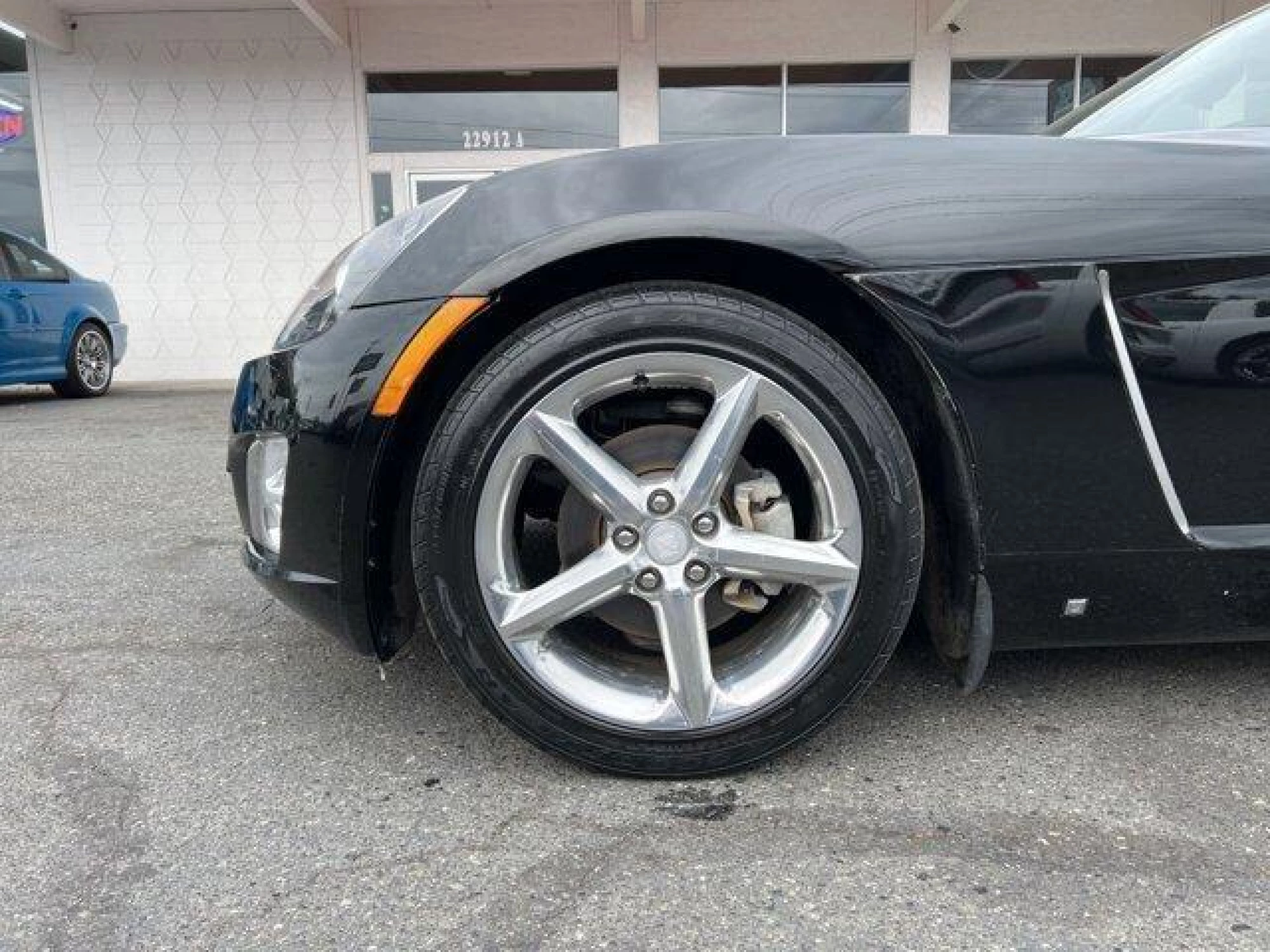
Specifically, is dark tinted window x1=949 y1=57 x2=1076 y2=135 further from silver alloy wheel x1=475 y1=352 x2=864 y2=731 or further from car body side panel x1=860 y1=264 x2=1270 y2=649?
silver alloy wheel x1=475 y1=352 x2=864 y2=731

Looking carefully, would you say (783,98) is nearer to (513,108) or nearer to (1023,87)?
(1023,87)

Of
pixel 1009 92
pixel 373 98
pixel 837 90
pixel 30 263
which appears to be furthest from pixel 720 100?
pixel 30 263

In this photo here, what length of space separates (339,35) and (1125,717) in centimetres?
1064

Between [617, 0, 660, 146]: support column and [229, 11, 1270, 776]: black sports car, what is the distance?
9.04m

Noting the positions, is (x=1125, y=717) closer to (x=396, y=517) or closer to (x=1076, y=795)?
(x=1076, y=795)

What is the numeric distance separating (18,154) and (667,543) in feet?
40.6

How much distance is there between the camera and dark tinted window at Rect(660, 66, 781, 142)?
33.9 feet

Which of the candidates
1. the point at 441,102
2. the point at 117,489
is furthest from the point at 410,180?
the point at 117,489

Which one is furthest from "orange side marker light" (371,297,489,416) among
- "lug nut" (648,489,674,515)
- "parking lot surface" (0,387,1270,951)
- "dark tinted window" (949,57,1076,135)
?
"dark tinted window" (949,57,1076,135)

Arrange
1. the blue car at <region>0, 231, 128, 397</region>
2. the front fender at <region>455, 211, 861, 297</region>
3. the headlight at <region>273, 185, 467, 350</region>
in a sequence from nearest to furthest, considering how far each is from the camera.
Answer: the front fender at <region>455, 211, 861, 297</region> → the headlight at <region>273, 185, 467, 350</region> → the blue car at <region>0, 231, 128, 397</region>

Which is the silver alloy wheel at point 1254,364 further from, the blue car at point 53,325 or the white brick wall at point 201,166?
the white brick wall at point 201,166

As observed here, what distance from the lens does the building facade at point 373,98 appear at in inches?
399

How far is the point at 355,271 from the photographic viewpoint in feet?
5.95

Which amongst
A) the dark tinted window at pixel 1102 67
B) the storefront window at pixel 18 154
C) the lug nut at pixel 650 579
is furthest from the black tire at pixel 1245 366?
the storefront window at pixel 18 154
